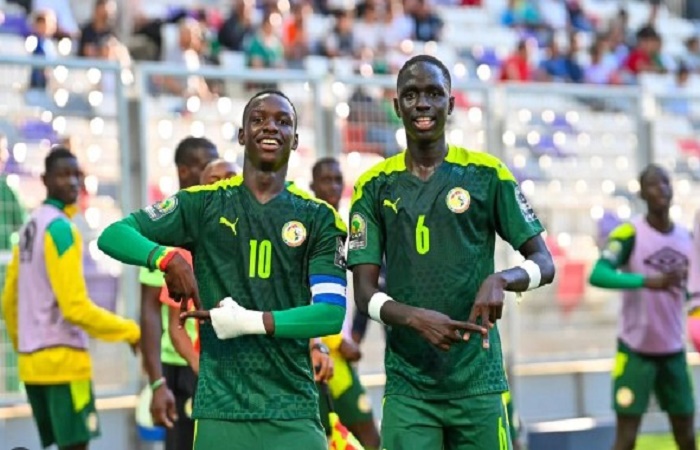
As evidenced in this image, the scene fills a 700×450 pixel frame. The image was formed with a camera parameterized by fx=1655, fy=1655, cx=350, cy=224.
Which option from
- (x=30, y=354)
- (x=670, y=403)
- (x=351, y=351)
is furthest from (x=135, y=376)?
(x=670, y=403)

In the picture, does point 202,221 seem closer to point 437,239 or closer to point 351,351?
point 437,239

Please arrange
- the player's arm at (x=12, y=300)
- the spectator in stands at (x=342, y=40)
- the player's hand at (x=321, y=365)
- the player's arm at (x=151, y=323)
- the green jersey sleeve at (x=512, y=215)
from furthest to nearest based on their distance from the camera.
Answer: the spectator in stands at (x=342, y=40), the player's arm at (x=12, y=300), the player's arm at (x=151, y=323), the player's hand at (x=321, y=365), the green jersey sleeve at (x=512, y=215)

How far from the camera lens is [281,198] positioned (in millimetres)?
6109

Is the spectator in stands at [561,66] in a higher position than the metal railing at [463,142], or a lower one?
higher

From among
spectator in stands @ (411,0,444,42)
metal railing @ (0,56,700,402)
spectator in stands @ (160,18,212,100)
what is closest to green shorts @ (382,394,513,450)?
metal railing @ (0,56,700,402)

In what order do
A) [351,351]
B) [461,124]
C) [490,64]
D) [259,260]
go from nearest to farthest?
[259,260] < [351,351] < [461,124] < [490,64]

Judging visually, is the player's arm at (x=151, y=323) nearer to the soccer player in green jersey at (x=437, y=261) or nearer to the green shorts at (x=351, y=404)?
the green shorts at (x=351, y=404)

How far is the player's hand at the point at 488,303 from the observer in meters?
5.96

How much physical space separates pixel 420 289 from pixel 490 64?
45.8 ft

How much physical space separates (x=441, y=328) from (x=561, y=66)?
14.3 metres

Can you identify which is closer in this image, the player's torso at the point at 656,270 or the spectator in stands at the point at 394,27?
the player's torso at the point at 656,270

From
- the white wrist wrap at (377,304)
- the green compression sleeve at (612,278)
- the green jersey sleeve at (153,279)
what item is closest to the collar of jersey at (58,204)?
the green jersey sleeve at (153,279)

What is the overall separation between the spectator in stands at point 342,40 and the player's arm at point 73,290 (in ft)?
27.4

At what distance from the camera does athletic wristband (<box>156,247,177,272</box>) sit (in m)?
5.77
